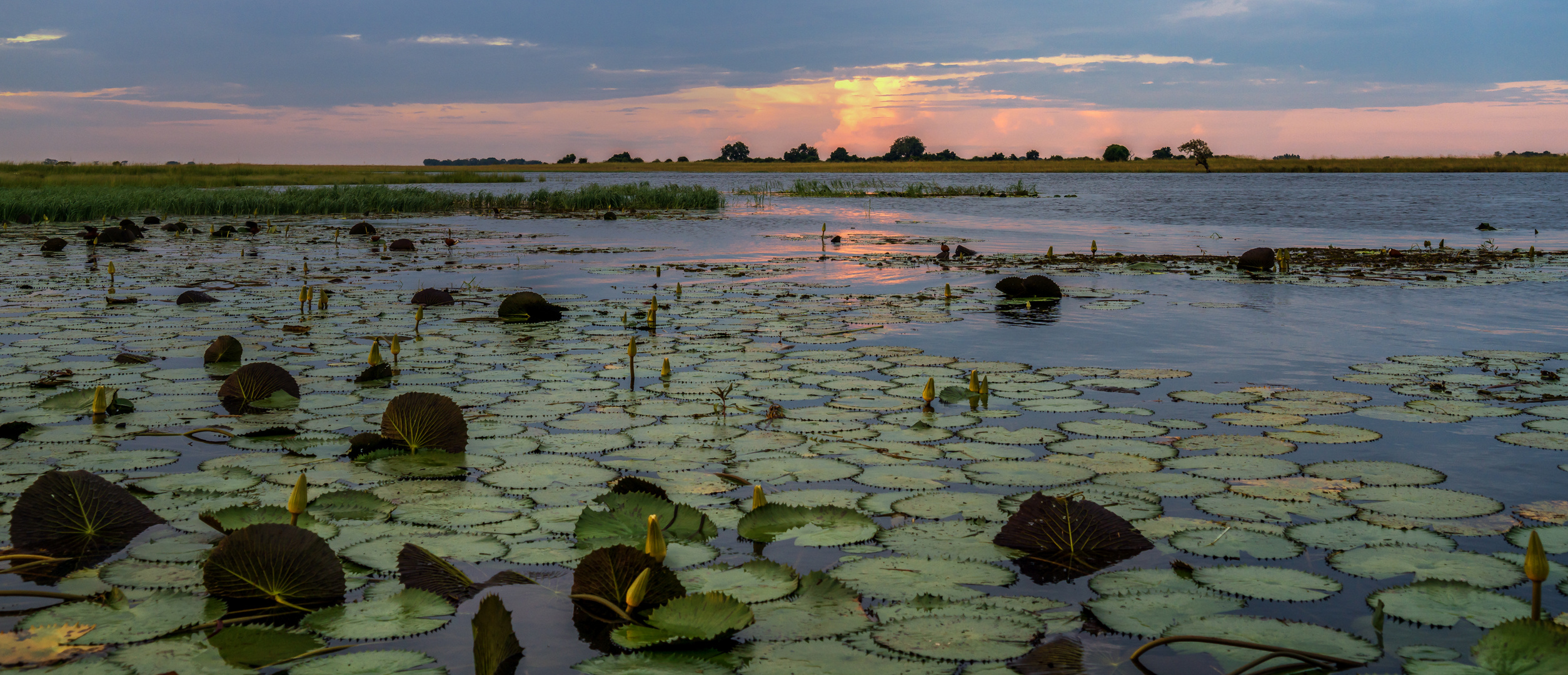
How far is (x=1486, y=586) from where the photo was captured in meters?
2.78

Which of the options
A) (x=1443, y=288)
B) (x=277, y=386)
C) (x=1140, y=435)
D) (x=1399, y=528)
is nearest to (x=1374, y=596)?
(x=1399, y=528)

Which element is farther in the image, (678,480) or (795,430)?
(795,430)

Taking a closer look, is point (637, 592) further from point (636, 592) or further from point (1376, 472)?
point (1376, 472)

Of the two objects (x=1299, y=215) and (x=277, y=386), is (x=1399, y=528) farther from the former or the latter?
(x=1299, y=215)

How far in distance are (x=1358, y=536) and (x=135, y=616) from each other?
141 inches

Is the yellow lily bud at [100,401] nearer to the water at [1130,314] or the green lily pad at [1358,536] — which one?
the water at [1130,314]

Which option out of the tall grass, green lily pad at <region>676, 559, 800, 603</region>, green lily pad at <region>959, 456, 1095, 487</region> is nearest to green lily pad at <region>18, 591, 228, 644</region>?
green lily pad at <region>676, 559, 800, 603</region>

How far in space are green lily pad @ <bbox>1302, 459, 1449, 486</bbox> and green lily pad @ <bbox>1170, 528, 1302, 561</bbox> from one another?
89cm

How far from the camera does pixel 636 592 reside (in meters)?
2.53

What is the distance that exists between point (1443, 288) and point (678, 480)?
33.3 ft

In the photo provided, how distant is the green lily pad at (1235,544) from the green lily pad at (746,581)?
1.28 m

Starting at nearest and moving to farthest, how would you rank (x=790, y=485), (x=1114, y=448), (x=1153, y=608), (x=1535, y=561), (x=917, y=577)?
(x=1535, y=561) → (x=1153, y=608) → (x=917, y=577) → (x=790, y=485) → (x=1114, y=448)

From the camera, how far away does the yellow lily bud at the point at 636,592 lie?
98.6 inches

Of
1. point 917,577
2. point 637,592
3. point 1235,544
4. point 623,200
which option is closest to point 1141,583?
point 1235,544
